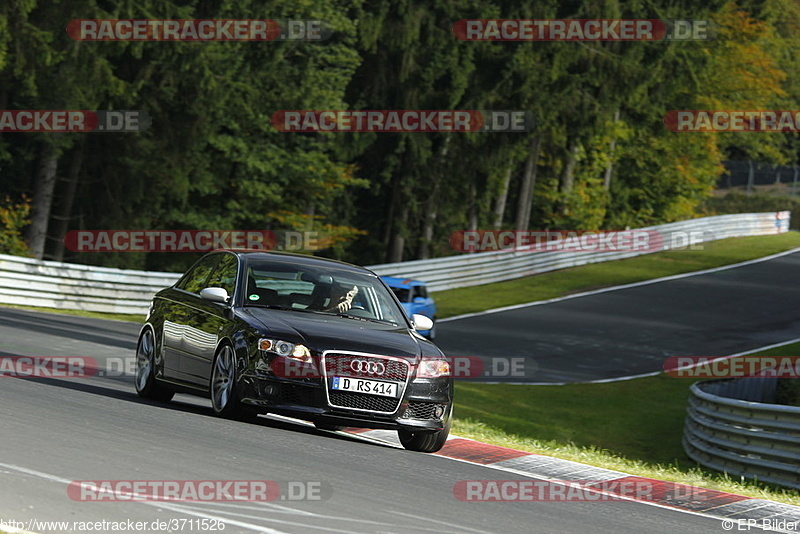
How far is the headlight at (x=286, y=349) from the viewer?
10.1m

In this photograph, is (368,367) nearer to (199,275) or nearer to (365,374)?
(365,374)

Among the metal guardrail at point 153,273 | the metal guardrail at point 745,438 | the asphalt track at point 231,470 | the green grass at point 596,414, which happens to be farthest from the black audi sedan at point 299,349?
the metal guardrail at point 153,273

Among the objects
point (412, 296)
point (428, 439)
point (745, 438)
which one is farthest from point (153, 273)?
point (428, 439)

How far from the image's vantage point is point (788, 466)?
14953mm

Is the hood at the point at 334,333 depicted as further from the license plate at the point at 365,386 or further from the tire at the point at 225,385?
the tire at the point at 225,385

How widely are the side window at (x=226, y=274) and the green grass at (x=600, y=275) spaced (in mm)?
22550

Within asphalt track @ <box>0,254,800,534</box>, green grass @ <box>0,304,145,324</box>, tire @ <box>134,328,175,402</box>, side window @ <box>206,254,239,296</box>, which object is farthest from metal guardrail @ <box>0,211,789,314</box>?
side window @ <box>206,254,239,296</box>

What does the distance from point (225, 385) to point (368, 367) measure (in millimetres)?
1311

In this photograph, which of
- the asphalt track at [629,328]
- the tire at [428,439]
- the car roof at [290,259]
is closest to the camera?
the tire at [428,439]

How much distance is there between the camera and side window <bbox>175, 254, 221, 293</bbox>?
12125 millimetres

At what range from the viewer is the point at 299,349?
1005cm

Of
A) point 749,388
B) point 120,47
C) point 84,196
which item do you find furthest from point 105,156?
point 749,388

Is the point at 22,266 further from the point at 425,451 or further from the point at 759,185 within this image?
the point at 759,185

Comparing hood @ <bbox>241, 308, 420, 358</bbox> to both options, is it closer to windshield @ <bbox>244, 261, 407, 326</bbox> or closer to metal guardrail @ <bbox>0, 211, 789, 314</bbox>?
windshield @ <bbox>244, 261, 407, 326</bbox>
